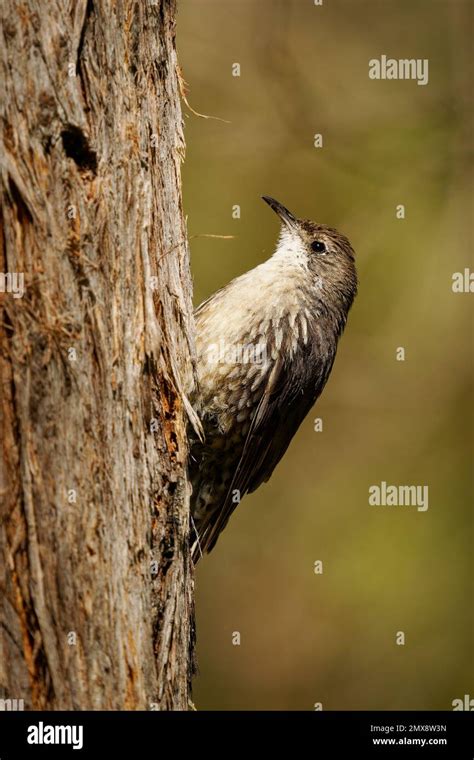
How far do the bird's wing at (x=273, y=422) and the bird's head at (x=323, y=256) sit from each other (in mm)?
397

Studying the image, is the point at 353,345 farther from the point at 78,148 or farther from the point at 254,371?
the point at 78,148

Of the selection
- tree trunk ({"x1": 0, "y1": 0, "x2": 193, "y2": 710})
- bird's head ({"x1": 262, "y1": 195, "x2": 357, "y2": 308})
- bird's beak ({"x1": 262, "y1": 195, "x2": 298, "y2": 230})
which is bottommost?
tree trunk ({"x1": 0, "y1": 0, "x2": 193, "y2": 710})

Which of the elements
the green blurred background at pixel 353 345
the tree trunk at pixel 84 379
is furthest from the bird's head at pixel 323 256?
the green blurred background at pixel 353 345

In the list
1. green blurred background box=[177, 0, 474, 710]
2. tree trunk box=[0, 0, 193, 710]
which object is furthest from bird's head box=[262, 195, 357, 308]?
green blurred background box=[177, 0, 474, 710]

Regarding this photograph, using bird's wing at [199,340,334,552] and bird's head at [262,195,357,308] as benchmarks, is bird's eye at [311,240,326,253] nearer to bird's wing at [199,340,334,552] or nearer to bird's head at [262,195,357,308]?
bird's head at [262,195,357,308]

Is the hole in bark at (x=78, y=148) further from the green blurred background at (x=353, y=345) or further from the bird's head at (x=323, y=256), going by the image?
the green blurred background at (x=353, y=345)

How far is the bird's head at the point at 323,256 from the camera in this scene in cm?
477

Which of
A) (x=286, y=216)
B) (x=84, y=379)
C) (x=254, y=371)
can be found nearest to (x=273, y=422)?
(x=254, y=371)

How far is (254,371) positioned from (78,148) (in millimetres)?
1808

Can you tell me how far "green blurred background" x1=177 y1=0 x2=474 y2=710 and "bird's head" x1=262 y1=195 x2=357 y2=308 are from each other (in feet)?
7.25

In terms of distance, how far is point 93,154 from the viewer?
287 cm

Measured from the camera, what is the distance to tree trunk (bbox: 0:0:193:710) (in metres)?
2.64

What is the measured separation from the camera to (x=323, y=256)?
15.8 ft

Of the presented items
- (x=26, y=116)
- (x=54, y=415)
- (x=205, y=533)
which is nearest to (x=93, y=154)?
(x=26, y=116)
